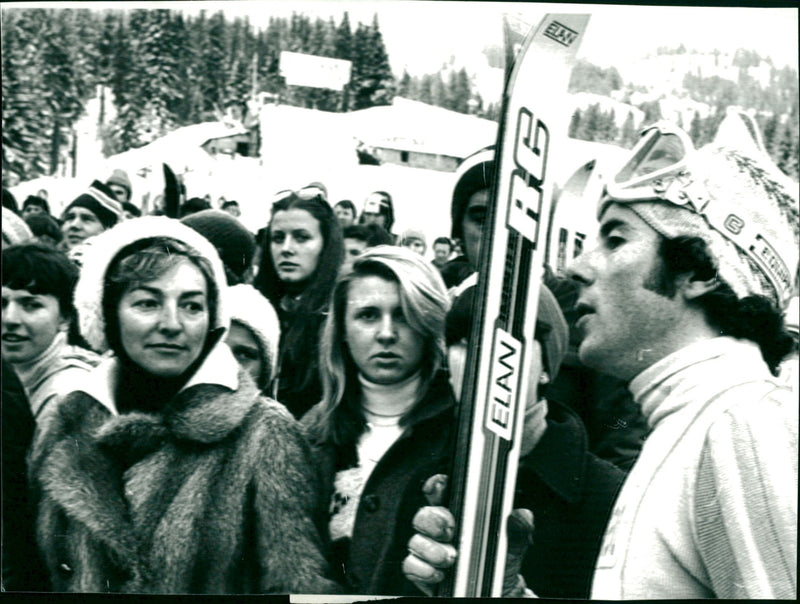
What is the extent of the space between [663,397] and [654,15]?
129 cm

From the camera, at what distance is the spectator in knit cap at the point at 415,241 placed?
3307 mm

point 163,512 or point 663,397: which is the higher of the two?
point 663,397

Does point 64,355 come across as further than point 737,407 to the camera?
Yes

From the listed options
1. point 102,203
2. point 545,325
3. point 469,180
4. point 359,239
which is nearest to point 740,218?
point 545,325

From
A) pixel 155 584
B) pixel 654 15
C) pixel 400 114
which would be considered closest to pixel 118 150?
pixel 400 114

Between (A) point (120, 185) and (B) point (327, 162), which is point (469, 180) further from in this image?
(A) point (120, 185)

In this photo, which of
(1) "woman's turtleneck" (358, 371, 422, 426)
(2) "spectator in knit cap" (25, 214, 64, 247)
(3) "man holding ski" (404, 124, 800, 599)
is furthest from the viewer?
(2) "spectator in knit cap" (25, 214, 64, 247)

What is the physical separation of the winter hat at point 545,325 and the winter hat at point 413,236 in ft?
0.77

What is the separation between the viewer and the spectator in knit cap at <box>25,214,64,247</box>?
3416 millimetres

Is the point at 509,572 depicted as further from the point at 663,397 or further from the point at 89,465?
the point at 89,465

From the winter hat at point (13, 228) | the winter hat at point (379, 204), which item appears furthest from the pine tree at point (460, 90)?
the winter hat at point (13, 228)

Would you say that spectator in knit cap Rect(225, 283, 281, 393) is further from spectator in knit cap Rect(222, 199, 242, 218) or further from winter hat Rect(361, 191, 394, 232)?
winter hat Rect(361, 191, 394, 232)

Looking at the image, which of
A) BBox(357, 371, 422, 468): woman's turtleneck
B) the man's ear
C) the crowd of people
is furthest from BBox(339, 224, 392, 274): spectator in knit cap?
the man's ear

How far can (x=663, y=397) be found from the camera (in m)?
3.28
